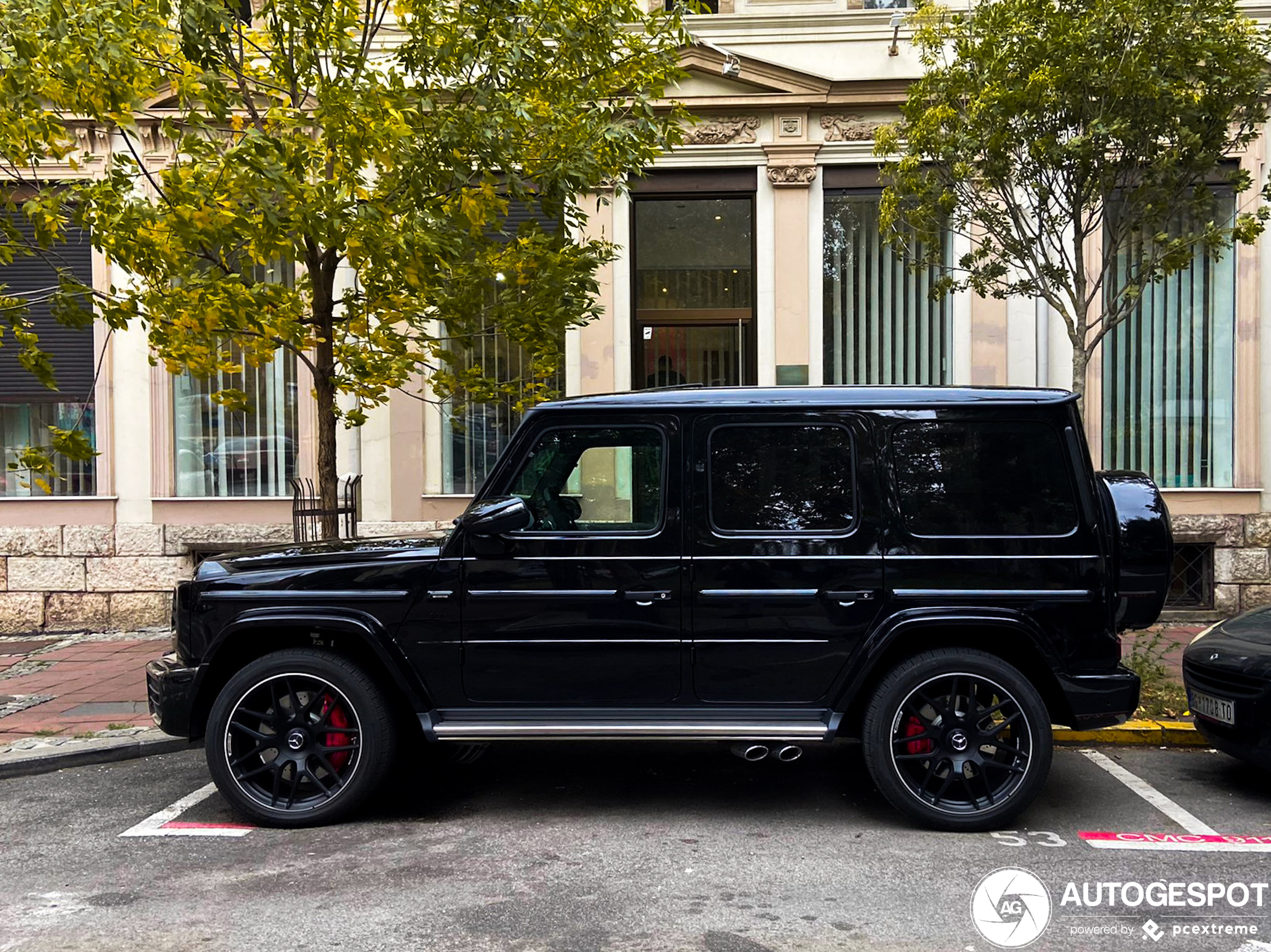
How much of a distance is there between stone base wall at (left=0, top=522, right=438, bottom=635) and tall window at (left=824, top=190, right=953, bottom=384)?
5000mm

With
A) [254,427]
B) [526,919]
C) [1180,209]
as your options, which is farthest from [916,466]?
[254,427]

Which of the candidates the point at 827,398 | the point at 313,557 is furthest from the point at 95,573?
the point at 827,398

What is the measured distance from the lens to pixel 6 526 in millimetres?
11000

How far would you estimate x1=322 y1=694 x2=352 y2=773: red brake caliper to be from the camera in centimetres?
482

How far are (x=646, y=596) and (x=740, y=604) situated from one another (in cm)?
43

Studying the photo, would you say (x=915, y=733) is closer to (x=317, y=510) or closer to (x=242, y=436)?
(x=317, y=510)

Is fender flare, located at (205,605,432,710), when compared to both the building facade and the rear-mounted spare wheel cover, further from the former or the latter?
the building facade

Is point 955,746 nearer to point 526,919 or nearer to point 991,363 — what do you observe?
point 526,919

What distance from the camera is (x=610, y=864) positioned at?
4.31 meters

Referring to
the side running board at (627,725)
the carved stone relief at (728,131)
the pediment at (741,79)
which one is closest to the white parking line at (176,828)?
the side running board at (627,725)

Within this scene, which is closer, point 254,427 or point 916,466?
point 916,466

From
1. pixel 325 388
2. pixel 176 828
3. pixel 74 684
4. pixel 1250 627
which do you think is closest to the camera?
pixel 176 828

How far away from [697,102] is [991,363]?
412 cm

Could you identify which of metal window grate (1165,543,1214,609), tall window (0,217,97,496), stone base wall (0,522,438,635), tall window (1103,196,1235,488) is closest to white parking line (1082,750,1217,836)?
metal window grate (1165,543,1214,609)
